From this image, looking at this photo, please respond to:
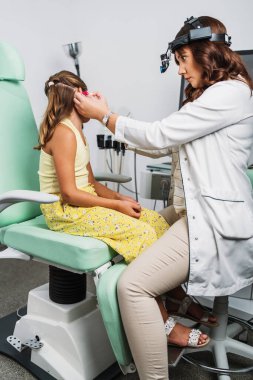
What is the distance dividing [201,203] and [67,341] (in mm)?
663

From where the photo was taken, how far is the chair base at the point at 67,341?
4.01 feet

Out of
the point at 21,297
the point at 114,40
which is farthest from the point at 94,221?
the point at 114,40

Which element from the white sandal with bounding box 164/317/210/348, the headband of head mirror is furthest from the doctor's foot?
the headband of head mirror

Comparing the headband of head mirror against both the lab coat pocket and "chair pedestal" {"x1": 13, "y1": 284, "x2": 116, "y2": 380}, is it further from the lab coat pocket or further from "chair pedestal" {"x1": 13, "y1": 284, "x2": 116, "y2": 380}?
"chair pedestal" {"x1": 13, "y1": 284, "x2": 116, "y2": 380}

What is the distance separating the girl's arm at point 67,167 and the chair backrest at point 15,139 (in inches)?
9.1

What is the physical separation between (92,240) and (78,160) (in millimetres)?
347

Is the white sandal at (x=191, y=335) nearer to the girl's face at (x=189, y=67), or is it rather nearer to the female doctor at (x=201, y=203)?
the female doctor at (x=201, y=203)

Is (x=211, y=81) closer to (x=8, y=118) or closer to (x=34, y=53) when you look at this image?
(x=8, y=118)

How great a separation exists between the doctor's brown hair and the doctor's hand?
0.31 m

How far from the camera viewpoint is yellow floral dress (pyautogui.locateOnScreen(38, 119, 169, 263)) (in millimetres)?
1128

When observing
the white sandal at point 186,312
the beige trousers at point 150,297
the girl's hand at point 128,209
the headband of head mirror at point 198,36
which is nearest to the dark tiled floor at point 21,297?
the white sandal at point 186,312

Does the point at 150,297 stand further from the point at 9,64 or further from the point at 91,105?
the point at 9,64

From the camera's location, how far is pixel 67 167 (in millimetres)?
1195

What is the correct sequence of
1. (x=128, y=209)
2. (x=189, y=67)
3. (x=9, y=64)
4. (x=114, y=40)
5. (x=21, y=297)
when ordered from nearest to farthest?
(x=189, y=67) → (x=128, y=209) → (x=9, y=64) → (x=21, y=297) → (x=114, y=40)
